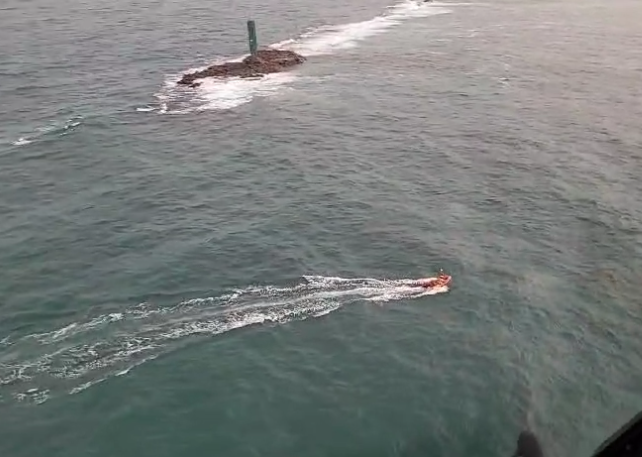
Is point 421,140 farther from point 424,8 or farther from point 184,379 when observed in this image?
point 424,8

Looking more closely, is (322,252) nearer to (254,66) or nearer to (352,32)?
(254,66)

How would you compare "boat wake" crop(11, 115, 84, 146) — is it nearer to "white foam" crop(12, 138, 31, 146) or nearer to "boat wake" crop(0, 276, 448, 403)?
"white foam" crop(12, 138, 31, 146)

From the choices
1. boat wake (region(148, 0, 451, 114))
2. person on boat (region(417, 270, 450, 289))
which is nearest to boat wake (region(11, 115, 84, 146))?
boat wake (region(148, 0, 451, 114))

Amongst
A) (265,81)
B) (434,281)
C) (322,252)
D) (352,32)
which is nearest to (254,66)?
(265,81)

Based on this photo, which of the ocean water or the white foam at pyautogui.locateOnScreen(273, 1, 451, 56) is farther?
the white foam at pyautogui.locateOnScreen(273, 1, 451, 56)

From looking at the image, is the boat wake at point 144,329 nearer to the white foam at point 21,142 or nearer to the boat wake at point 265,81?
the white foam at point 21,142

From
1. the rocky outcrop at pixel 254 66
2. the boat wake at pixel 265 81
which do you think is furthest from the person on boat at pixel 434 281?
the rocky outcrop at pixel 254 66
